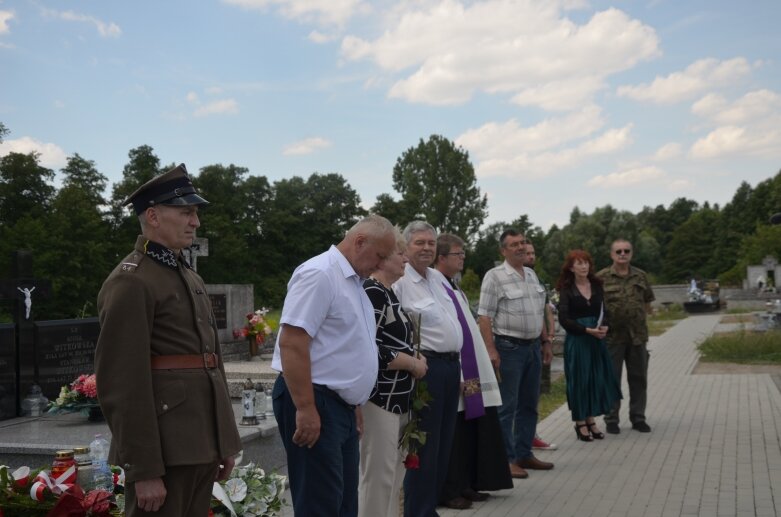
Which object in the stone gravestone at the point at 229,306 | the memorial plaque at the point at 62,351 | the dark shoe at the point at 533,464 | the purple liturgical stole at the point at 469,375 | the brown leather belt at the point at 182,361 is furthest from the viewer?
the stone gravestone at the point at 229,306

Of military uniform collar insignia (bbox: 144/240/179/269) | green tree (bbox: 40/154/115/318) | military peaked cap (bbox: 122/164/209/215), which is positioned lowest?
military uniform collar insignia (bbox: 144/240/179/269)

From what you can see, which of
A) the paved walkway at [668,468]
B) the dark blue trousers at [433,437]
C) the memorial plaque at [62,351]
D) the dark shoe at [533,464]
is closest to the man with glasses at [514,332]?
the dark shoe at [533,464]

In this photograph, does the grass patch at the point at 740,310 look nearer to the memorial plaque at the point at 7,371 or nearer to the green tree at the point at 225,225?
the green tree at the point at 225,225

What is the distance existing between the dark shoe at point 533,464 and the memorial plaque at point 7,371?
4533 mm

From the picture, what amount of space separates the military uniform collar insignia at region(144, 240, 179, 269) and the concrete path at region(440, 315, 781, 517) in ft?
11.0

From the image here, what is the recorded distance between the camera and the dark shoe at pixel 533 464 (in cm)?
706

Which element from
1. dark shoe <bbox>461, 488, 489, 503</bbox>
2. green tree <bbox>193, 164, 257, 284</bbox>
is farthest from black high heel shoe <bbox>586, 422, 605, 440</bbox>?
green tree <bbox>193, 164, 257, 284</bbox>

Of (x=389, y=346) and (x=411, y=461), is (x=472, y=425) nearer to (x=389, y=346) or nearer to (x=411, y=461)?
(x=411, y=461)

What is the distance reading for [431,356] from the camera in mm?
5191

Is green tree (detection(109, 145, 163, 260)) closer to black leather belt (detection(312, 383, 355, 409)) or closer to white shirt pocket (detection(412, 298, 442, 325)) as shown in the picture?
white shirt pocket (detection(412, 298, 442, 325))

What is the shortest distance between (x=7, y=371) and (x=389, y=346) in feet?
14.6

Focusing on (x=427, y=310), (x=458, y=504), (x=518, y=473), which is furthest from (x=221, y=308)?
(x=427, y=310)

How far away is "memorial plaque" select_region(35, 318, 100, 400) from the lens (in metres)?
7.56

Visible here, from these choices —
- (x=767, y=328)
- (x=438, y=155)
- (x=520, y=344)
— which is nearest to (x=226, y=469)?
(x=520, y=344)
